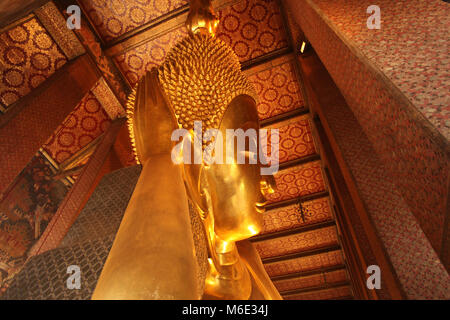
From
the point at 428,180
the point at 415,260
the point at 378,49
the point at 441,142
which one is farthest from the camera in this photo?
the point at 415,260

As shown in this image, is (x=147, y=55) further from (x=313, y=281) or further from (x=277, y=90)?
(x=313, y=281)

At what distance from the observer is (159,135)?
113 cm

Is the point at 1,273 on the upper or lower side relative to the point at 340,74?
lower

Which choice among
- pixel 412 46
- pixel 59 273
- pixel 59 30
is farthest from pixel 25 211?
pixel 412 46

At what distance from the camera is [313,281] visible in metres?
6.66

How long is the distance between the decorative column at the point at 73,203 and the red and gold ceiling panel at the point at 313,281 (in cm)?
520

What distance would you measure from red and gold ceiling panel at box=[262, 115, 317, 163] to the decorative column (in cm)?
249

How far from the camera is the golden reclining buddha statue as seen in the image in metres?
0.86

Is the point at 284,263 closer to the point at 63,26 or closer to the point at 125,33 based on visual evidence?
the point at 125,33

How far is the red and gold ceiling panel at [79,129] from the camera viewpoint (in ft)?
13.6

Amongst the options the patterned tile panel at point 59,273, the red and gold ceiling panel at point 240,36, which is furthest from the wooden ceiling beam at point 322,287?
the patterned tile panel at point 59,273

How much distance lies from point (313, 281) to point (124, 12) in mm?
6819
